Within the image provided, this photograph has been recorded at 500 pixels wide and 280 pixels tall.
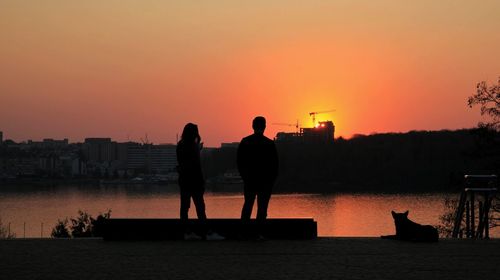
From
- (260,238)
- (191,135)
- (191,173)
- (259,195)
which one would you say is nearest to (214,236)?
(260,238)

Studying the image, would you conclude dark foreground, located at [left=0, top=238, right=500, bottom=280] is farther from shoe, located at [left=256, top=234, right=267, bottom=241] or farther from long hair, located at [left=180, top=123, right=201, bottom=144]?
long hair, located at [left=180, top=123, right=201, bottom=144]

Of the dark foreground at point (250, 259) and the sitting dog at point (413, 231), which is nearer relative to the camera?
the dark foreground at point (250, 259)

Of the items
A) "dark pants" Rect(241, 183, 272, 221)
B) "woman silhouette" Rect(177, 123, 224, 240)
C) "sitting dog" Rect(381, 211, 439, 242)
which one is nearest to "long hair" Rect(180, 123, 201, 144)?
"woman silhouette" Rect(177, 123, 224, 240)

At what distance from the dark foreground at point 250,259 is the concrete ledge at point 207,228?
304 mm

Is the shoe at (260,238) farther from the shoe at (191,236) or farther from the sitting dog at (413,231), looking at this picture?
the sitting dog at (413,231)

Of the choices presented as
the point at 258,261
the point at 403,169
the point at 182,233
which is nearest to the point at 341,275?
the point at 258,261

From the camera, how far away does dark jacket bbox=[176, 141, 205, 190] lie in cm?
1321

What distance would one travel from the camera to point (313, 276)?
8523mm

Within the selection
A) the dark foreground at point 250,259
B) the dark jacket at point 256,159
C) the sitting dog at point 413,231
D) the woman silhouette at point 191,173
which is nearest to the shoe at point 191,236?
the woman silhouette at point 191,173

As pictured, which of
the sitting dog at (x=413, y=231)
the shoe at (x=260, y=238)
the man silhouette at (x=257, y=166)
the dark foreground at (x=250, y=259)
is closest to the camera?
the dark foreground at (x=250, y=259)

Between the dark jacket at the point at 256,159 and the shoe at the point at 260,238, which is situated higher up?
the dark jacket at the point at 256,159

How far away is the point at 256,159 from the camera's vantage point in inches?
520

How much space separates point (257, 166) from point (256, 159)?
11 cm

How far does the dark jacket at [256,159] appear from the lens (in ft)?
43.1
